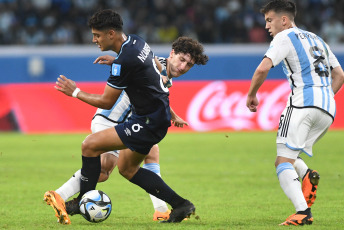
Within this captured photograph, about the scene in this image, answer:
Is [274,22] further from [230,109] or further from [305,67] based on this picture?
[230,109]

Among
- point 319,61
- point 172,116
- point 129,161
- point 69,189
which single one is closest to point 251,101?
point 319,61

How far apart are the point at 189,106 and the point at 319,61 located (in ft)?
36.6

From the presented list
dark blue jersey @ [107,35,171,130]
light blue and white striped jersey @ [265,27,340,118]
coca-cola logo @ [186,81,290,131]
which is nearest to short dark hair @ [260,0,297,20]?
light blue and white striped jersey @ [265,27,340,118]

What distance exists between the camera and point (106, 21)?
5992 mm

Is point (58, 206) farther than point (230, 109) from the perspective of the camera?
No

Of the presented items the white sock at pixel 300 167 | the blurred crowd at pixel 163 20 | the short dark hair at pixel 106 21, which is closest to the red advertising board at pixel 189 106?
the blurred crowd at pixel 163 20

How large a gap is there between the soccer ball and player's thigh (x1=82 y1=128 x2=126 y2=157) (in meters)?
0.46

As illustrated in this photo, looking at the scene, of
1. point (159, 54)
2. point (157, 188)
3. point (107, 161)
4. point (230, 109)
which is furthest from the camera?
point (159, 54)

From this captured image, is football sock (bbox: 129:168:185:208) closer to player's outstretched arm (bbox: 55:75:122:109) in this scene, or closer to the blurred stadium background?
player's outstretched arm (bbox: 55:75:122:109)

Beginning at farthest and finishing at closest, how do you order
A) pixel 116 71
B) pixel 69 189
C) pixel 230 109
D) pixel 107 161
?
1. pixel 230 109
2. pixel 107 161
3. pixel 69 189
4. pixel 116 71

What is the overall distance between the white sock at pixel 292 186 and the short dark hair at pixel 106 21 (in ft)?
6.57

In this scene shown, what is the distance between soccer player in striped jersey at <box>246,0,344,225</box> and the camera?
20.4ft

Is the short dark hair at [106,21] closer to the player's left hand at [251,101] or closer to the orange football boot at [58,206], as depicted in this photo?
the player's left hand at [251,101]

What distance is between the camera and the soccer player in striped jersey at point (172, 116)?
6.51m
